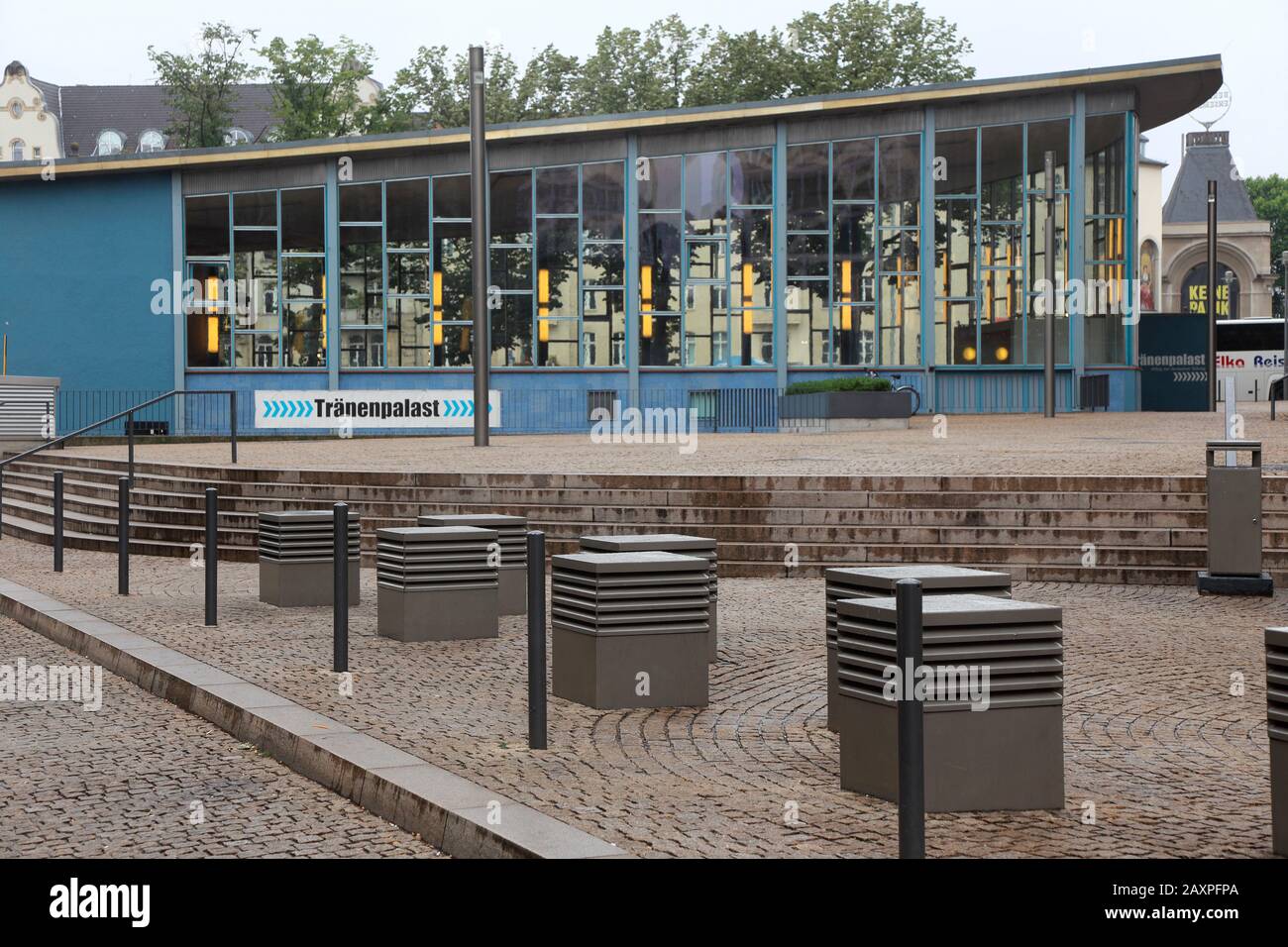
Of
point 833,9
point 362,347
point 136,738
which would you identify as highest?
point 833,9

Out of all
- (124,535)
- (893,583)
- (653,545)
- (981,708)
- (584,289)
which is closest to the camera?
(981,708)

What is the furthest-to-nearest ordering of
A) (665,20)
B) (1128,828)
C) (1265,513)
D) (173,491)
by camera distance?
(665,20), (173,491), (1265,513), (1128,828)

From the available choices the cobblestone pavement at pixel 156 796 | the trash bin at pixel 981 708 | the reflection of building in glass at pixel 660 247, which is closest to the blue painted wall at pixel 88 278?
the reflection of building in glass at pixel 660 247

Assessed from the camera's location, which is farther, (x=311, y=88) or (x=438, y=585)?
(x=311, y=88)

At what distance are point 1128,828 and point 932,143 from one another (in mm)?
34519

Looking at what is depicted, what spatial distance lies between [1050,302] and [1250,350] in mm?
30410

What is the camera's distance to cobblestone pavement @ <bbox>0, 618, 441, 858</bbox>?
611cm

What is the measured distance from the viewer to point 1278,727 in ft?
17.3

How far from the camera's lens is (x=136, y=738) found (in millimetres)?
8297

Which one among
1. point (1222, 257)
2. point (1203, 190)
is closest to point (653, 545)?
point (1222, 257)

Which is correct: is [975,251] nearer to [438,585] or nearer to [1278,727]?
[438,585]
